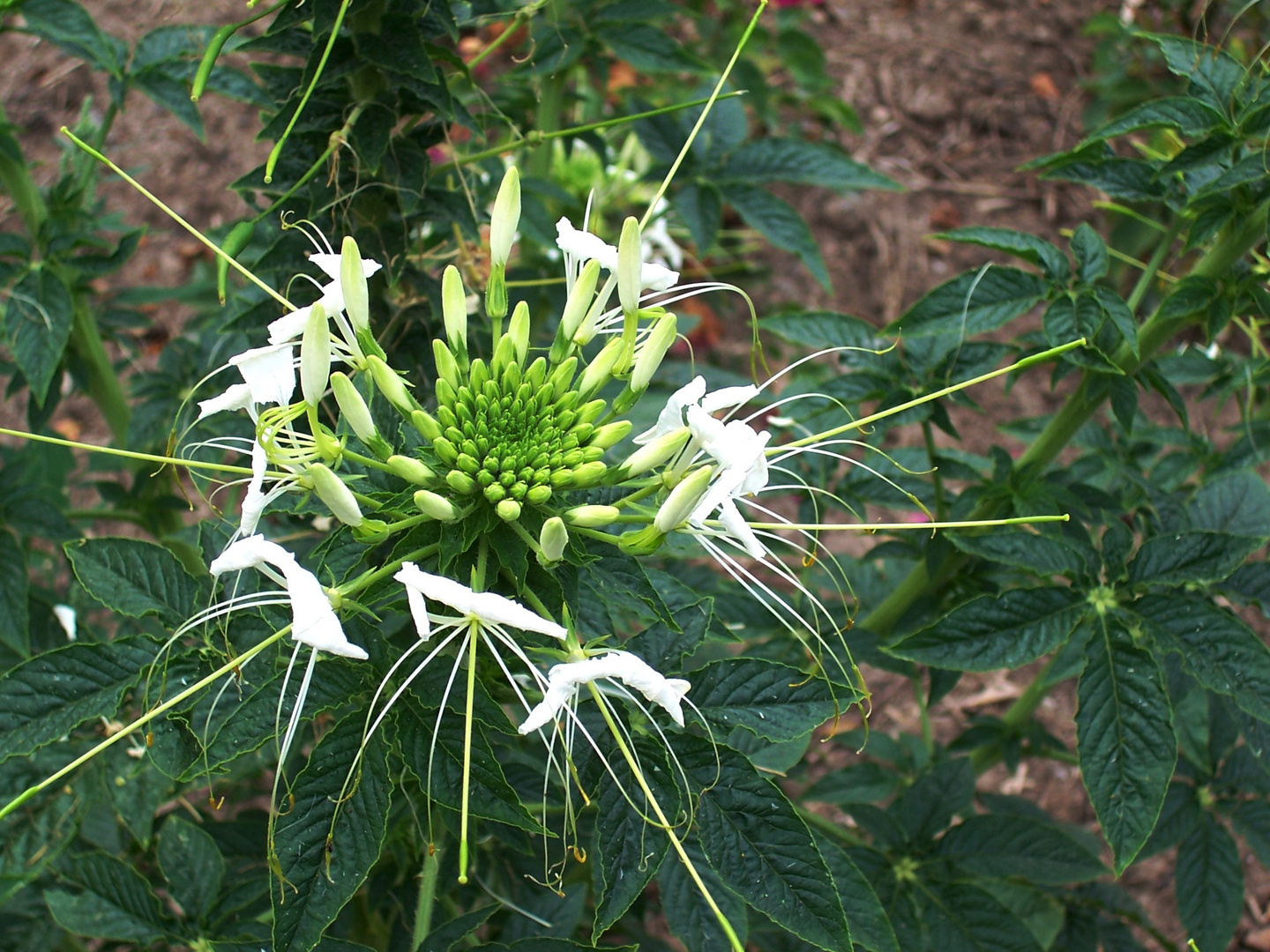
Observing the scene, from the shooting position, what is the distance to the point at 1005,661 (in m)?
1.65

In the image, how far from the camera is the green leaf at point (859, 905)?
1.58m

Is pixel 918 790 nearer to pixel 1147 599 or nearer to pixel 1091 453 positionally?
pixel 1147 599

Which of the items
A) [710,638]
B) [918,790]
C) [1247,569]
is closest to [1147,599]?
[1247,569]

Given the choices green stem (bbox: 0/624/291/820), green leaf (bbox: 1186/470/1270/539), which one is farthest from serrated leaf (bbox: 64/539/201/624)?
green leaf (bbox: 1186/470/1270/539)

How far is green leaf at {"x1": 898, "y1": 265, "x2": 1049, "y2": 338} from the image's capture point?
1.78m

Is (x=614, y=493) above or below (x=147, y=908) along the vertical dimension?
above

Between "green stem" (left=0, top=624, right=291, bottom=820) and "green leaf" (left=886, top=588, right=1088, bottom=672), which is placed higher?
"green stem" (left=0, top=624, right=291, bottom=820)

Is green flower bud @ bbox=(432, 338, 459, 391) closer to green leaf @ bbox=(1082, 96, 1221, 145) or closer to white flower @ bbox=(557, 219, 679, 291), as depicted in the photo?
white flower @ bbox=(557, 219, 679, 291)

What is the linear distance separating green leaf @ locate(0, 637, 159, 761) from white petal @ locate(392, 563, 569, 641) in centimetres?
54

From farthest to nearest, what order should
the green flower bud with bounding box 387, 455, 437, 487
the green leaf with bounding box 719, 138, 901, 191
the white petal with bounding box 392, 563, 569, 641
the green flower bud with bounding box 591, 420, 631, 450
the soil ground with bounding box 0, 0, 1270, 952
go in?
the soil ground with bounding box 0, 0, 1270, 952
the green leaf with bounding box 719, 138, 901, 191
the green flower bud with bounding box 591, 420, 631, 450
the green flower bud with bounding box 387, 455, 437, 487
the white petal with bounding box 392, 563, 569, 641

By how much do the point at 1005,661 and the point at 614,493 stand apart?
0.70 m

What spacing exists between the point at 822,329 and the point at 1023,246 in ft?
1.48

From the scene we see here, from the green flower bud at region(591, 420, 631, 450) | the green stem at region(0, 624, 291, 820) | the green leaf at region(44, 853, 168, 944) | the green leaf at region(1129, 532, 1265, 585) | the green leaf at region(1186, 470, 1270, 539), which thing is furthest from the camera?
the green leaf at region(1186, 470, 1270, 539)

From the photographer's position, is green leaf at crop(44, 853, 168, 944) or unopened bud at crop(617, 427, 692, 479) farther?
green leaf at crop(44, 853, 168, 944)
